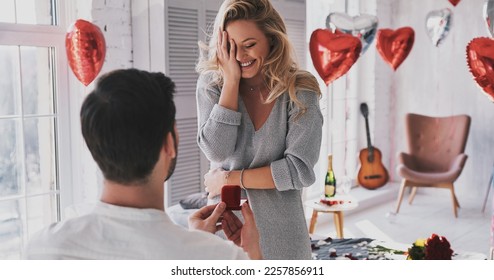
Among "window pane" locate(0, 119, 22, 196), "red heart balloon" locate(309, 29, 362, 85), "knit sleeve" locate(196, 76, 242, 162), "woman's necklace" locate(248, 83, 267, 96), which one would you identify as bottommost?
"window pane" locate(0, 119, 22, 196)

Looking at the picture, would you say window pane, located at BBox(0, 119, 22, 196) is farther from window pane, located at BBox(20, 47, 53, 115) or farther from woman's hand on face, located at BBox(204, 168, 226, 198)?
woman's hand on face, located at BBox(204, 168, 226, 198)

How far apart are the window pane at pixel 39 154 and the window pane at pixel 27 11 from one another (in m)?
0.38

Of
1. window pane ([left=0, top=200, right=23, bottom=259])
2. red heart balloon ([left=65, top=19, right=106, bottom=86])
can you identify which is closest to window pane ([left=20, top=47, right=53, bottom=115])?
red heart balloon ([left=65, top=19, right=106, bottom=86])

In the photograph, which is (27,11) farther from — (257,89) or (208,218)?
(208,218)

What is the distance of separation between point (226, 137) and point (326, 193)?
2.08m

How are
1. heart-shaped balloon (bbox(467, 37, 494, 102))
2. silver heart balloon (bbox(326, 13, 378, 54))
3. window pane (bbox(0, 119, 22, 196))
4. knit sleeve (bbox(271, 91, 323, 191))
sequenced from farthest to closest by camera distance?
silver heart balloon (bbox(326, 13, 378, 54)), window pane (bbox(0, 119, 22, 196)), heart-shaped balloon (bbox(467, 37, 494, 102)), knit sleeve (bbox(271, 91, 323, 191))

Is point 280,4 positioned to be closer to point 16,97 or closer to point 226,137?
point 16,97

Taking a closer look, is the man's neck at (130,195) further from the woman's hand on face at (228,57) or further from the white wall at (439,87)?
the white wall at (439,87)

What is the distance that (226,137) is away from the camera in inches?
48.6

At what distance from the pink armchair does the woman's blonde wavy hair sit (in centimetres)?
291

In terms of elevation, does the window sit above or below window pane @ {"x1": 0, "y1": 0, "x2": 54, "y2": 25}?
below

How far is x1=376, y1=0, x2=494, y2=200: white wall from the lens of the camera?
431cm

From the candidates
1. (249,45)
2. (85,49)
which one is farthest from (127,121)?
(85,49)
